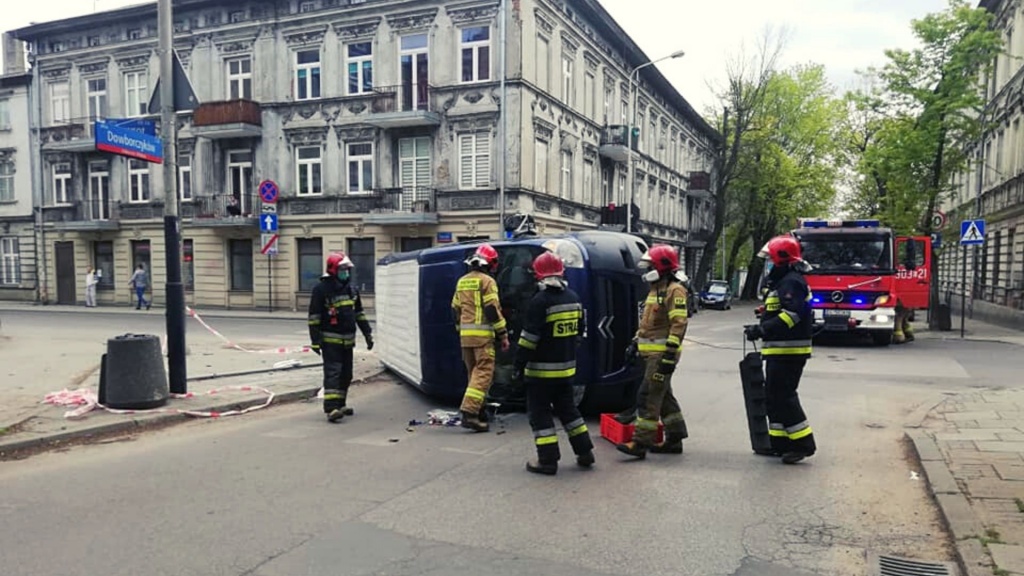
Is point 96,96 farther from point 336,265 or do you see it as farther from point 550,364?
point 550,364

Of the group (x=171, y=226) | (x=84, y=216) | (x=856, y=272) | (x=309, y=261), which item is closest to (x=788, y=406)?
(x=171, y=226)

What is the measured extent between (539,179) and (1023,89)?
16884 mm

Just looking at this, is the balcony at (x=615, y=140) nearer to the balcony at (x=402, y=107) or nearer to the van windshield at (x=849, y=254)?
the balcony at (x=402, y=107)

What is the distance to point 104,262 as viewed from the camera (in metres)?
31.7

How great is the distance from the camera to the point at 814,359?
13086 millimetres

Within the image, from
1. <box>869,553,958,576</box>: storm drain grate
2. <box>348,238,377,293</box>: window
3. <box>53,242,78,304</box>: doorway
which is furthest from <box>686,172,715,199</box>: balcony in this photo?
<box>869,553,958,576</box>: storm drain grate

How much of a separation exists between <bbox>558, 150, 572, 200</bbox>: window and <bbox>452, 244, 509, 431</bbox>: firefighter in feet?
68.5

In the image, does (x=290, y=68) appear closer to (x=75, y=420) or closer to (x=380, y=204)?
(x=380, y=204)

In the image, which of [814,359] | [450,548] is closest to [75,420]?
[450,548]

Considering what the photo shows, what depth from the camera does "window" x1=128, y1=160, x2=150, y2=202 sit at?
99.6 ft

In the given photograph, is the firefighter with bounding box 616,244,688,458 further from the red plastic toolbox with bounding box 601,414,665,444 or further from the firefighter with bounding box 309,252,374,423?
the firefighter with bounding box 309,252,374,423

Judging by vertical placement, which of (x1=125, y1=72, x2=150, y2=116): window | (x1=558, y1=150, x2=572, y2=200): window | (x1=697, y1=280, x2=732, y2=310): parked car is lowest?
(x1=697, y1=280, x2=732, y2=310): parked car

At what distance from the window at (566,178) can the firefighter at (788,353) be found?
22080mm

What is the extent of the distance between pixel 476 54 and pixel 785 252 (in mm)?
20607
